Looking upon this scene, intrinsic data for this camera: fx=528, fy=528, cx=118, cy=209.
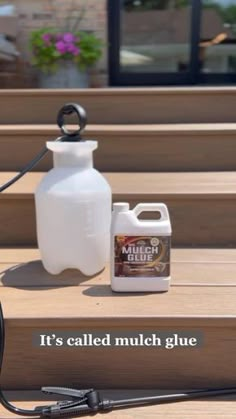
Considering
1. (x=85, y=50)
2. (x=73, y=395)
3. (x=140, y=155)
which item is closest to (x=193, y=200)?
(x=140, y=155)

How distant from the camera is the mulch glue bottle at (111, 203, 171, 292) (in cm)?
131

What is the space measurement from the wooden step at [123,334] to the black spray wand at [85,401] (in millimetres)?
42

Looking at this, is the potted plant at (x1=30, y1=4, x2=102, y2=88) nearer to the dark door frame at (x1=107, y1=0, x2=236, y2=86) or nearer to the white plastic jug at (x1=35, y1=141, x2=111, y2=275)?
the dark door frame at (x1=107, y1=0, x2=236, y2=86)

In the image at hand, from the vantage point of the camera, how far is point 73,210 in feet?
4.53

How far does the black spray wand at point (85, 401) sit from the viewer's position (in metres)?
1.16

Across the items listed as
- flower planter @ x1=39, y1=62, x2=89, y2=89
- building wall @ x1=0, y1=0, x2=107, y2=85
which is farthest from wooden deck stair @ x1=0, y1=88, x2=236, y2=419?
building wall @ x1=0, y1=0, x2=107, y2=85

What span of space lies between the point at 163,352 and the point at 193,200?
2.02 feet

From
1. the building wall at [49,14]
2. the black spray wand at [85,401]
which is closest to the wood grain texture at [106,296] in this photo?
the black spray wand at [85,401]

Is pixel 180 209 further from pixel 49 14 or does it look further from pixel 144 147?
pixel 49 14

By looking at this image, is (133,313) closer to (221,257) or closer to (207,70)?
(221,257)

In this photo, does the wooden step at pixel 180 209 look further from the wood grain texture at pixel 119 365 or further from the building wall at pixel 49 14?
the building wall at pixel 49 14

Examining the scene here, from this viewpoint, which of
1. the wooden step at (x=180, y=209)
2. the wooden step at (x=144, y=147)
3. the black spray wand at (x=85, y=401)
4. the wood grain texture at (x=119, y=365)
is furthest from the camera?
the wooden step at (x=144, y=147)

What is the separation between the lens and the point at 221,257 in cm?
162

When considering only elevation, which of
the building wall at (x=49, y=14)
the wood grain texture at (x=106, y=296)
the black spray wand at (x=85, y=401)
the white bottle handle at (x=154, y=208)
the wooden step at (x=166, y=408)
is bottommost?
the wooden step at (x=166, y=408)
